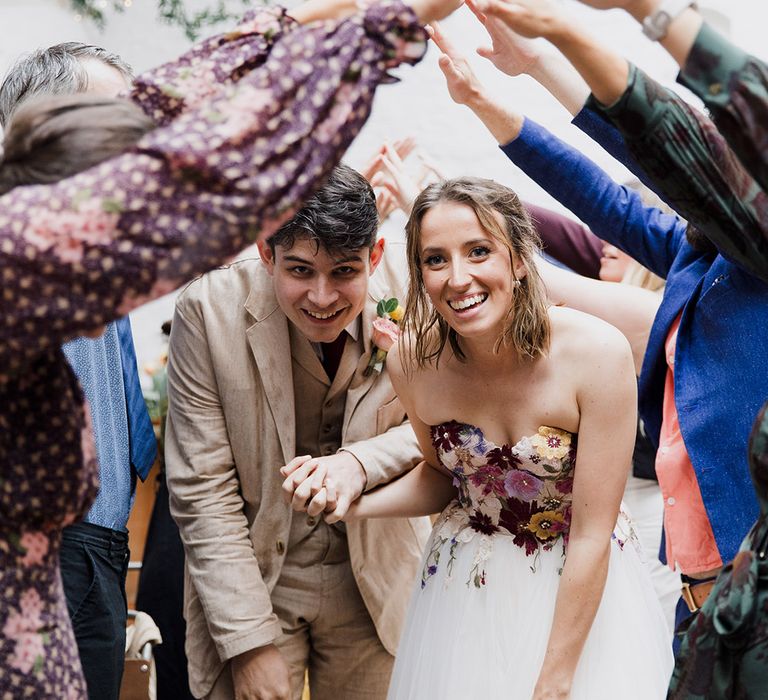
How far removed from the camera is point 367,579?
2455 mm

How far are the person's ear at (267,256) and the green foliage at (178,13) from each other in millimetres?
2543

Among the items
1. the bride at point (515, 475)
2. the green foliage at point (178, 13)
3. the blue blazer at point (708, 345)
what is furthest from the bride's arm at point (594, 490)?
the green foliage at point (178, 13)

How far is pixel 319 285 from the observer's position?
89.8 inches

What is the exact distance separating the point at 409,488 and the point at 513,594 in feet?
1.10

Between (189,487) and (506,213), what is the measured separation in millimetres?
977

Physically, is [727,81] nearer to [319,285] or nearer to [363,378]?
[319,285]

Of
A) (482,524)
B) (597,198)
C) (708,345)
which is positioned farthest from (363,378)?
(708,345)

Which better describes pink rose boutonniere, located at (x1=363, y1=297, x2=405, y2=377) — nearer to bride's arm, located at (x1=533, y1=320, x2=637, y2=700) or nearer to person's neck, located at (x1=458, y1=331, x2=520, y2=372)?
person's neck, located at (x1=458, y1=331, x2=520, y2=372)

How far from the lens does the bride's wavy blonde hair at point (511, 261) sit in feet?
6.77

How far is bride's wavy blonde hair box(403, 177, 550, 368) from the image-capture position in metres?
2.06

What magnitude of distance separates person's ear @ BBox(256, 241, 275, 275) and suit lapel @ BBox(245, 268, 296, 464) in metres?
0.11

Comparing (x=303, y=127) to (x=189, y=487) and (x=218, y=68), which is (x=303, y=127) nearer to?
(x=218, y=68)

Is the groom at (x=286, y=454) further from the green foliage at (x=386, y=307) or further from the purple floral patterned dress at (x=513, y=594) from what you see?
the purple floral patterned dress at (x=513, y=594)

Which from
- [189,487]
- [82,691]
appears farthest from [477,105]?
[82,691]
